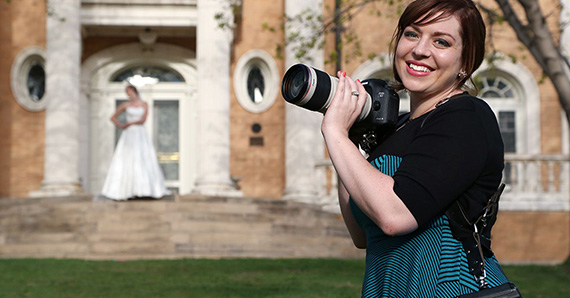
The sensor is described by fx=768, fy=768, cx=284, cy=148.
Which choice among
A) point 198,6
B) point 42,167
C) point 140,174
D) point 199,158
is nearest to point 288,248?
point 140,174

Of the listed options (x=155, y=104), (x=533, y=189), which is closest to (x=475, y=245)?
(x=533, y=189)

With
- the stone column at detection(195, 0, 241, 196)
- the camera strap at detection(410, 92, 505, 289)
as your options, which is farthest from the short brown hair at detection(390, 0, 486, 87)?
the stone column at detection(195, 0, 241, 196)

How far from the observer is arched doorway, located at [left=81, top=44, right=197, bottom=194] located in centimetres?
2117

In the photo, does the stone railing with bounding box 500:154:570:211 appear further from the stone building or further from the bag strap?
the bag strap

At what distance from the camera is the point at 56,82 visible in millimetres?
18203

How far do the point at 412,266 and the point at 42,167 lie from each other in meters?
19.7

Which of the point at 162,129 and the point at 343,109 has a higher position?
the point at 162,129

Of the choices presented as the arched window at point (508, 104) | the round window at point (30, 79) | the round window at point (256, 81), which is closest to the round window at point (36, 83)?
the round window at point (30, 79)

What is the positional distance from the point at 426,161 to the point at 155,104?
20145mm

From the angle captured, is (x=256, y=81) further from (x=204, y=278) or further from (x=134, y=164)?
(x=204, y=278)

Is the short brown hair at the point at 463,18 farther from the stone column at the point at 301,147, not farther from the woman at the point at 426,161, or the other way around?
the stone column at the point at 301,147

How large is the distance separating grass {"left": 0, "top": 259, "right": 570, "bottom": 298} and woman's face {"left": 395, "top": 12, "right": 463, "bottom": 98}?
19.1 feet

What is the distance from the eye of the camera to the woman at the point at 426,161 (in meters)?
1.88

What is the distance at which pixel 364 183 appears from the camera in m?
1.88
